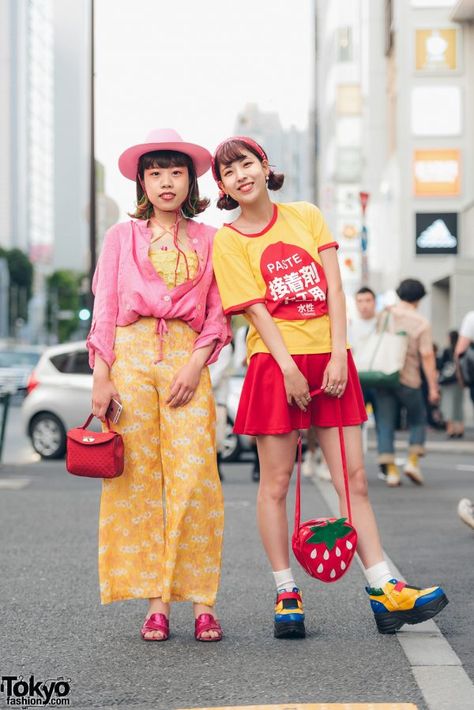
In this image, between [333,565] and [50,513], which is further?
[50,513]

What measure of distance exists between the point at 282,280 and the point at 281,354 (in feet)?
0.91

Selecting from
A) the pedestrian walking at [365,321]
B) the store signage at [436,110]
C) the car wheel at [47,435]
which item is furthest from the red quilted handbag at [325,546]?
the store signage at [436,110]

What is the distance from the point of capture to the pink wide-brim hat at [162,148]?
Result: 5.06 meters

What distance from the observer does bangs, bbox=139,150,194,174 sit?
5113 mm

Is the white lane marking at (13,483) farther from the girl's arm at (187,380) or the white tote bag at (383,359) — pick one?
the girl's arm at (187,380)

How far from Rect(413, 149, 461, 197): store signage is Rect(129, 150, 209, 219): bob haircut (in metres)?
34.8

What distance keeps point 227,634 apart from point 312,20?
261ft

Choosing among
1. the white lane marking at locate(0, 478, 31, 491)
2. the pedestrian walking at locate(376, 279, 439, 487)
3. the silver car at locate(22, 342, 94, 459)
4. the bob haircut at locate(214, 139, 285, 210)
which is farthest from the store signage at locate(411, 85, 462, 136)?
the bob haircut at locate(214, 139, 285, 210)

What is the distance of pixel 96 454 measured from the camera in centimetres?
488

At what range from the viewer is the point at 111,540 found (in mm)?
5051

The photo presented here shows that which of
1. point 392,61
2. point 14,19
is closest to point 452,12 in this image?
point 392,61

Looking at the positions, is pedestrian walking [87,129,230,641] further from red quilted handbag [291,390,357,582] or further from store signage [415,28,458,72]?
store signage [415,28,458,72]

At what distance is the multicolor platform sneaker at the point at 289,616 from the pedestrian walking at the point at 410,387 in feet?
22.3

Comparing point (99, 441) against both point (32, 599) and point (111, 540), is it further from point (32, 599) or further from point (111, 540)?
point (32, 599)
